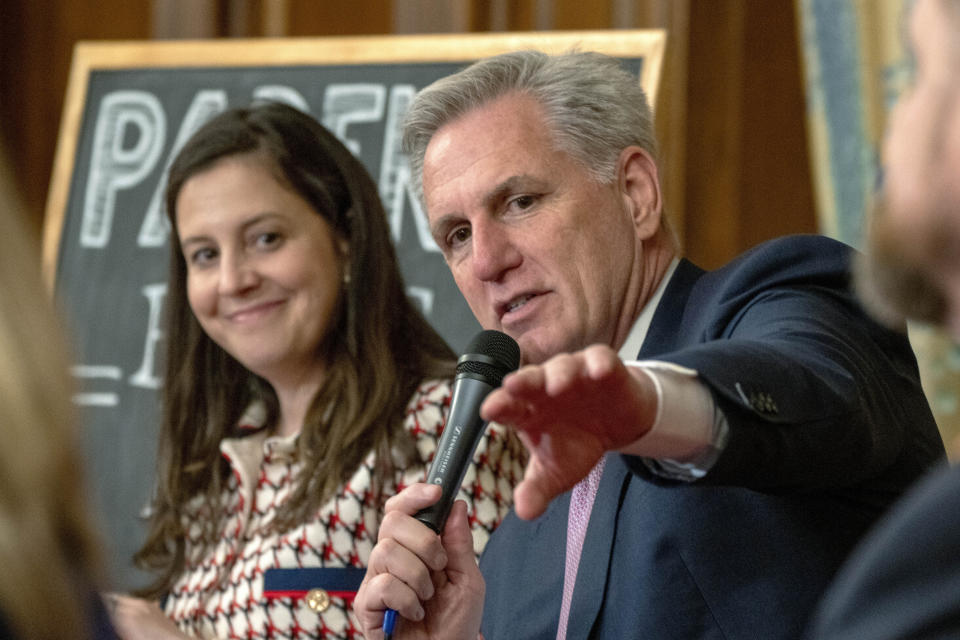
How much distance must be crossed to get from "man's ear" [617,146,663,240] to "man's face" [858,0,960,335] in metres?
1.14

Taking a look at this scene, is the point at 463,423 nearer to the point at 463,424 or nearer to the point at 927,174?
the point at 463,424

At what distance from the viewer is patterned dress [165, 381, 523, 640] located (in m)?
2.05

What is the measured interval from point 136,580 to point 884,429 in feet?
6.05

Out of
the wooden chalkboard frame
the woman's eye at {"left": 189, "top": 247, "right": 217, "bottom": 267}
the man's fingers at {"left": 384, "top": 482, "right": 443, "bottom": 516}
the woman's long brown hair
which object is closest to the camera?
the man's fingers at {"left": 384, "top": 482, "right": 443, "bottom": 516}

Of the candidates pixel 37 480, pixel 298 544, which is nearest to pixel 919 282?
pixel 37 480

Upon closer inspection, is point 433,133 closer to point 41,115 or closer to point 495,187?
point 495,187

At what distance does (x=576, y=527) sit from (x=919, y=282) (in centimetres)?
97

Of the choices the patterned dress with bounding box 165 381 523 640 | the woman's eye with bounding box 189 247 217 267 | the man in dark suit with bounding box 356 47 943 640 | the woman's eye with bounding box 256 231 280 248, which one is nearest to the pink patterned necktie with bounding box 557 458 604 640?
the man in dark suit with bounding box 356 47 943 640

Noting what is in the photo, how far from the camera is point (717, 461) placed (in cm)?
106

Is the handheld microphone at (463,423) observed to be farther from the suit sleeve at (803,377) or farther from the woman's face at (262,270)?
the woman's face at (262,270)

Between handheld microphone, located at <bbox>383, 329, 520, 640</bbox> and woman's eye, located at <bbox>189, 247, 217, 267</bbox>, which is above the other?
handheld microphone, located at <bbox>383, 329, 520, 640</bbox>

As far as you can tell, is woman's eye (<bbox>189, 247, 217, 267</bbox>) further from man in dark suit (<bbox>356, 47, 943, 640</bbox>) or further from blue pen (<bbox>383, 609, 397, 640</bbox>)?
blue pen (<bbox>383, 609, 397, 640</bbox>)

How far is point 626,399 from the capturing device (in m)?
0.98

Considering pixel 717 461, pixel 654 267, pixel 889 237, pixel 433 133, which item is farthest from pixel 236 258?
pixel 889 237
